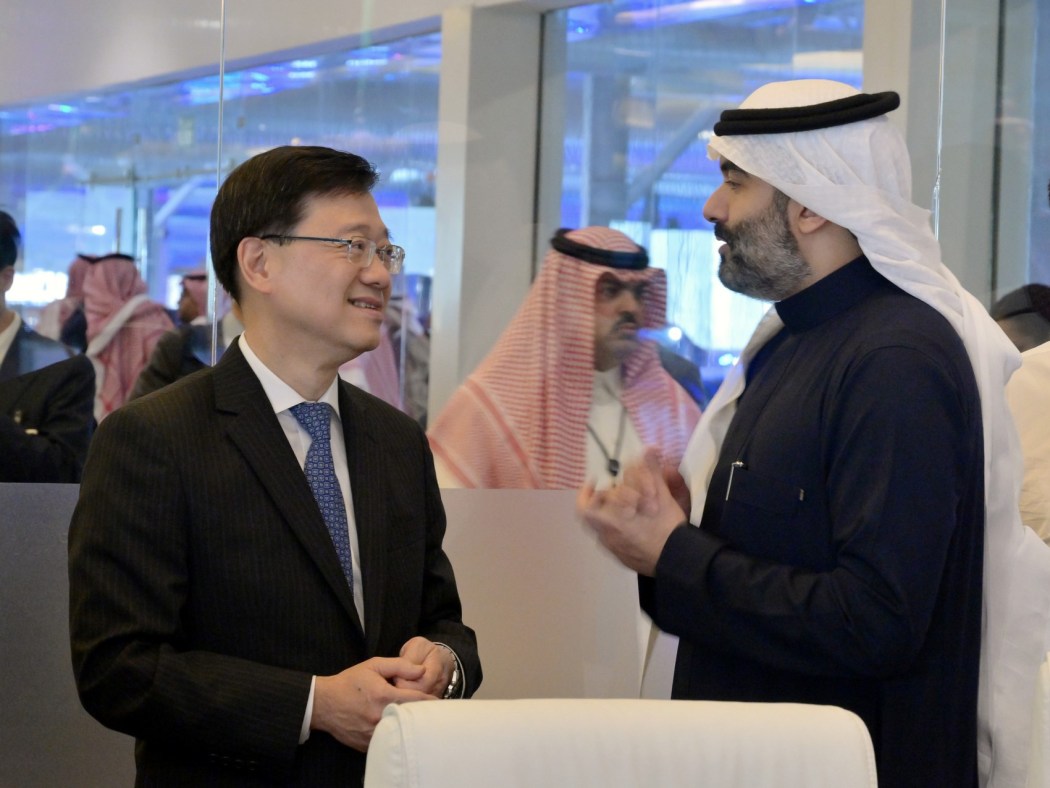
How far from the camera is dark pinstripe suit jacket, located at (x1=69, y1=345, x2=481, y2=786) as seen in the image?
1660 millimetres

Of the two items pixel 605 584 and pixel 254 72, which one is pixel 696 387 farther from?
pixel 254 72

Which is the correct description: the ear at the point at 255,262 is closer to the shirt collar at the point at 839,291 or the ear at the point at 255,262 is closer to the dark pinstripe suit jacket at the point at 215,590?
the dark pinstripe suit jacket at the point at 215,590

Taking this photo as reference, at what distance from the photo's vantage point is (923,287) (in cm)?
195

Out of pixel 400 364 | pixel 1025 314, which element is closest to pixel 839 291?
pixel 400 364

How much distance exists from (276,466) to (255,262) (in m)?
0.32

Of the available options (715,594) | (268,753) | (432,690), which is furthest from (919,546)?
(268,753)

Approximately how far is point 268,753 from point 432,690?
234 millimetres

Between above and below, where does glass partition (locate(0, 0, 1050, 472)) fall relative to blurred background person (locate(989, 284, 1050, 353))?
above

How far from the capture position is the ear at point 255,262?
1896mm

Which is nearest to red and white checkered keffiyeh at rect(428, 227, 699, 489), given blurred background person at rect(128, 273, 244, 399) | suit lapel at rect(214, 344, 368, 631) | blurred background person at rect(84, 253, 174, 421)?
blurred background person at rect(128, 273, 244, 399)

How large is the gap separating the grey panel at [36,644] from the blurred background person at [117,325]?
0.26 metres

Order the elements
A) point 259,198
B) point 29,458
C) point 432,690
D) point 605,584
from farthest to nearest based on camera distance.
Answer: point 605,584
point 29,458
point 259,198
point 432,690

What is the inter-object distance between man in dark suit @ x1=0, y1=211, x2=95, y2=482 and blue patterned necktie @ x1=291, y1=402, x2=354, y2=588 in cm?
133

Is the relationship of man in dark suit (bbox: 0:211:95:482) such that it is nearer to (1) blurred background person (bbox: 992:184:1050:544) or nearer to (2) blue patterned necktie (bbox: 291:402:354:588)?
(2) blue patterned necktie (bbox: 291:402:354:588)
